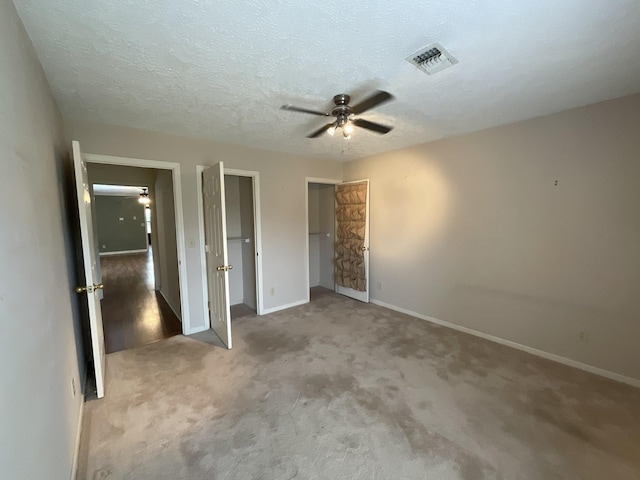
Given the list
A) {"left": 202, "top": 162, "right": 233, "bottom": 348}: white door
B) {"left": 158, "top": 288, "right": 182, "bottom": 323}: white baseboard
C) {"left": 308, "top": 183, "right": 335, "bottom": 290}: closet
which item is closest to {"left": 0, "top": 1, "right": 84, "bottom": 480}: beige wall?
{"left": 202, "top": 162, "right": 233, "bottom": 348}: white door

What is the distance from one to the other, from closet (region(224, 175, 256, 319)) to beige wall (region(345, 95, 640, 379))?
234cm

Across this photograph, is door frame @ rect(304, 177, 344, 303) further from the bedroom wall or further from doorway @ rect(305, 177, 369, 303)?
the bedroom wall

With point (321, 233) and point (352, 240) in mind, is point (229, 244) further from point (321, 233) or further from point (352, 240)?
point (352, 240)

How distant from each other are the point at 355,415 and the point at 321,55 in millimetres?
2419

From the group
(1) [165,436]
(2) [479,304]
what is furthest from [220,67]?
(2) [479,304]

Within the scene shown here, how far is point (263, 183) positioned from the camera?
391 centimetres

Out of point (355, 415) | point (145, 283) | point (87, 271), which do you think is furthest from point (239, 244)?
point (355, 415)

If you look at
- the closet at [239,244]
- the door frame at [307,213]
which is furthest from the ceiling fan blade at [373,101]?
the closet at [239,244]

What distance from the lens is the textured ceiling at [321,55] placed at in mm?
1300

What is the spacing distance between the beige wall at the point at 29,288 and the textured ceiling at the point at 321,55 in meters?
0.33

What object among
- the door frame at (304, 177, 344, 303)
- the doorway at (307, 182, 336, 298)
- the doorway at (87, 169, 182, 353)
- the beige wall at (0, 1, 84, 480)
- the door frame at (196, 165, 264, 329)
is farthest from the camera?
the doorway at (307, 182, 336, 298)

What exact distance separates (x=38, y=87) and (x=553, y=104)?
379 cm

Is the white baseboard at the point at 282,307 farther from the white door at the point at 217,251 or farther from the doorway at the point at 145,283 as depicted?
the doorway at the point at 145,283

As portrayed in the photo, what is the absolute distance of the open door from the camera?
4438 mm
